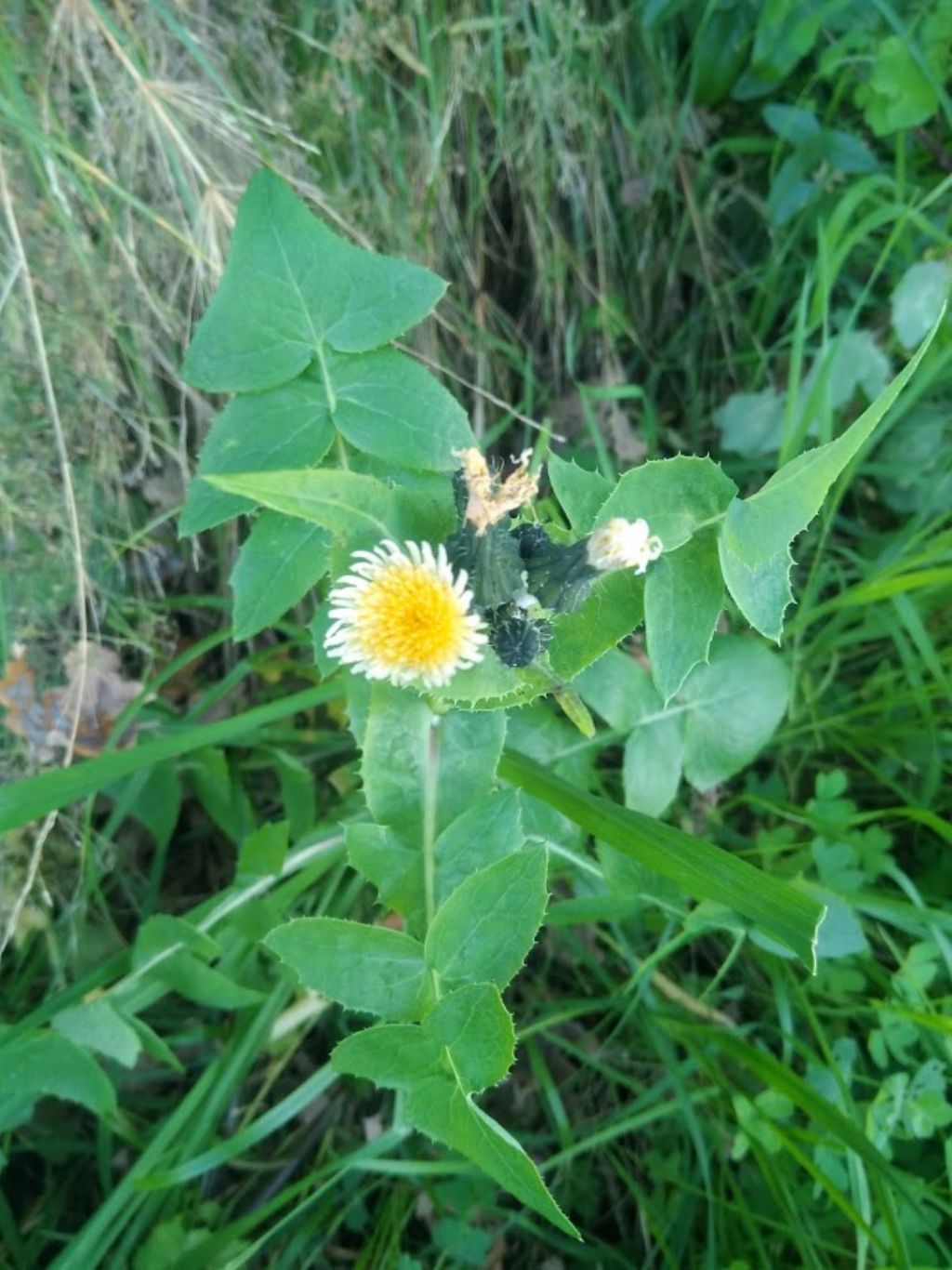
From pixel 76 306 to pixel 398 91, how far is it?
0.72m

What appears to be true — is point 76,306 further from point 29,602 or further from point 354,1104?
point 354,1104

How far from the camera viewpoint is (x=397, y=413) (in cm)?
125

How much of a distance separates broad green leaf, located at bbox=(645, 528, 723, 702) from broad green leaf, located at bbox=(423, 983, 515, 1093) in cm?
36

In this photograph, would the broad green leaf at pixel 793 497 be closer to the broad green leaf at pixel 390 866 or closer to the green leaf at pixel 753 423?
the broad green leaf at pixel 390 866

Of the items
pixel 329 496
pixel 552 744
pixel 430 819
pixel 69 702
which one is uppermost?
pixel 329 496

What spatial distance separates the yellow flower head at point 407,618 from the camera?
968mm

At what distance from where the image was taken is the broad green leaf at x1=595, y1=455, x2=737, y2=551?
3.44ft

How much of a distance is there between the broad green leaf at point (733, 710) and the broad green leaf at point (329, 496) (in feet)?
2.67

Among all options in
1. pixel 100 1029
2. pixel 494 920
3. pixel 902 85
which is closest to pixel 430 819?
pixel 494 920

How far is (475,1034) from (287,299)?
920 millimetres

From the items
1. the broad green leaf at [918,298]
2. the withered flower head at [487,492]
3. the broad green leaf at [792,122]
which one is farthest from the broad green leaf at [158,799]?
the broad green leaf at [792,122]

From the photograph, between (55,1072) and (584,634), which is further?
(55,1072)

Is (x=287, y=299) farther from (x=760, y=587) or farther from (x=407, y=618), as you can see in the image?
(x=760, y=587)

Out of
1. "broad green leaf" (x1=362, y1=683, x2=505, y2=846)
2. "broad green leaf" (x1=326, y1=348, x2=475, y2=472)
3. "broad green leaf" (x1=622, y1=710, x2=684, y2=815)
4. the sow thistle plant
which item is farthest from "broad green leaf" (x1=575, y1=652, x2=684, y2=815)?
"broad green leaf" (x1=326, y1=348, x2=475, y2=472)
